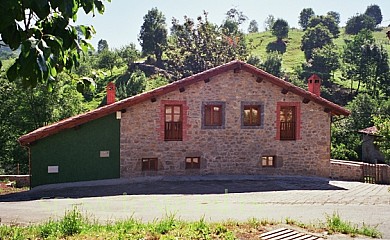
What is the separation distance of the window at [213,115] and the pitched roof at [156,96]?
1323 mm

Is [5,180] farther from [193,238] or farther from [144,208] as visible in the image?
[193,238]

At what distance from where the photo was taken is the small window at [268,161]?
20.2m

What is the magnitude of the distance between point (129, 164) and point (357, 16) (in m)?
86.8

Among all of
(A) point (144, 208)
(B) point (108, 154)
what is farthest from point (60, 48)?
(B) point (108, 154)

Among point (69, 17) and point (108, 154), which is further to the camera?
point (108, 154)

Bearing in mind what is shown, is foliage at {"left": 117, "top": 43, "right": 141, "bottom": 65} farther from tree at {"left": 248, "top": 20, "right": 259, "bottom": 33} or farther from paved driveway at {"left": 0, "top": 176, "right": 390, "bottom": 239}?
tree at {"left": 248, "top": 20, "right": 259, "bottom": 33}

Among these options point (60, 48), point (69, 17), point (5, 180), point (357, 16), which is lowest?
point (5, 180)

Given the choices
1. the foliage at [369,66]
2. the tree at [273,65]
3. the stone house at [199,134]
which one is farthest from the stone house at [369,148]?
the tree at [273,65]

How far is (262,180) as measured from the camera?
1884 centimetres

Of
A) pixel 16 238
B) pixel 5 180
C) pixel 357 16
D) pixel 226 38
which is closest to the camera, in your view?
pixel 16 238

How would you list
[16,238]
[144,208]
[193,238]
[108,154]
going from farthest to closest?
1. [108,154]
2. [144,208]
3. [193,238]
4. [16,238]

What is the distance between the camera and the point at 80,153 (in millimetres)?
17922

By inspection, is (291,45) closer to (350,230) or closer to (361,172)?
(361,172)

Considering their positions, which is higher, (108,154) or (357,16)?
(357,16)
